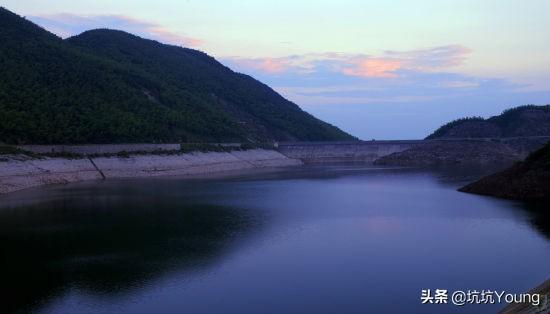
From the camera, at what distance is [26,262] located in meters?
24.4

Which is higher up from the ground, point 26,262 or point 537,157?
point 537,157

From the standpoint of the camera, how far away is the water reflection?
832 inches

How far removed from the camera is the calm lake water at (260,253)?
19.1 metres

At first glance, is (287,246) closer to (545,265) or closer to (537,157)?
(545,265)

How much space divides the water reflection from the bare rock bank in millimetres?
15072

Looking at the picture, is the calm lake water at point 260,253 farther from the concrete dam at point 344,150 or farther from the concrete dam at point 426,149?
the concrete dam at point 344,150

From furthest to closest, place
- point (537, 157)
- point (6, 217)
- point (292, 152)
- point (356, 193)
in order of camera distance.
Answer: point (292, 152) < point (356, 193) < point (537, 157) < point (6, 217)

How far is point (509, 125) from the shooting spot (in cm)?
13675

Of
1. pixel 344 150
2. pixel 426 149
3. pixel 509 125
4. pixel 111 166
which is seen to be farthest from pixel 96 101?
pixel 509 125

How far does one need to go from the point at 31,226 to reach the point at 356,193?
1203 inches

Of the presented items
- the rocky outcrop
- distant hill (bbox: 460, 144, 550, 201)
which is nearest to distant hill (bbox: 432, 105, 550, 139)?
the rocky outcrop

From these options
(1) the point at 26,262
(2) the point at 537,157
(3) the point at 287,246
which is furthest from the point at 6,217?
(2) the point at 537,157

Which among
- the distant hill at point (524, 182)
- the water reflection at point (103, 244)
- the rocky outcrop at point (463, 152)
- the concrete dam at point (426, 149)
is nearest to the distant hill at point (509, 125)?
the concrete dam at point (426, 149)

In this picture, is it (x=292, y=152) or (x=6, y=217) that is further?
(x=292, y=152)
